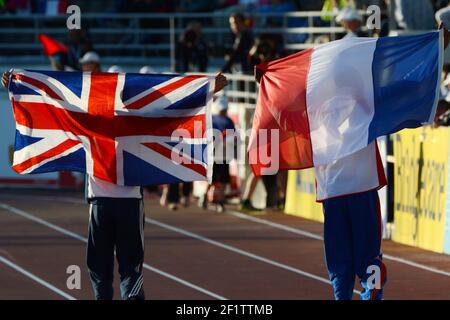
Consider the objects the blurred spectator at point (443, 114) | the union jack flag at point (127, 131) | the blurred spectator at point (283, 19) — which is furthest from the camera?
the blurred spectator at point (283, 19)

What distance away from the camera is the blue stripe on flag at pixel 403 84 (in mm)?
11633

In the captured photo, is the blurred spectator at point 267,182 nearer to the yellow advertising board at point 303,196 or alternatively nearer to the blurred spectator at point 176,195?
the yellow advertising board at point 303,196

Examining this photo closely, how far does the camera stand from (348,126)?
37.7ft

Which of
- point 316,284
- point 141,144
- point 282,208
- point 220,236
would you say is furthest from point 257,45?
point 141,144

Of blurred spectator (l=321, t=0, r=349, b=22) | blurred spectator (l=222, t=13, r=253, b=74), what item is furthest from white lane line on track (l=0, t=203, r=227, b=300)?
blurred spectator (l=321, t=0, r=349, b=22)

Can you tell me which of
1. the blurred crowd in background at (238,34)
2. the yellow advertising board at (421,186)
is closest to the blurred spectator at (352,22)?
the blurred crowd in background at (238,34)

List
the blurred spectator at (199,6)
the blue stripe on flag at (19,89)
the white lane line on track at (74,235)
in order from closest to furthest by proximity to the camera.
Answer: the blue stripe on flag at (19,89) → the white lane line on track at (74,235) → the blurred spectator at (199,6)

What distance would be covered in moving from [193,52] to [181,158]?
48.5ft

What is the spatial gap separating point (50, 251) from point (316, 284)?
4.29 m

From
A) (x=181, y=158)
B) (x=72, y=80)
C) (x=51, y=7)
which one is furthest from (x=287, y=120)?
(x=51, y=7)

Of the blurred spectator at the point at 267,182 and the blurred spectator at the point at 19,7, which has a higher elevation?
the blurred spectator at the point at 19,7

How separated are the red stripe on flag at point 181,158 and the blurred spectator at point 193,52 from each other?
14.5 metres

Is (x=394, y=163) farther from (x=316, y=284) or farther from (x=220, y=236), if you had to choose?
(x=316, y=284)

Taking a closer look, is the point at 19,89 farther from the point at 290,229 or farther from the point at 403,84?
the point at 290,229
